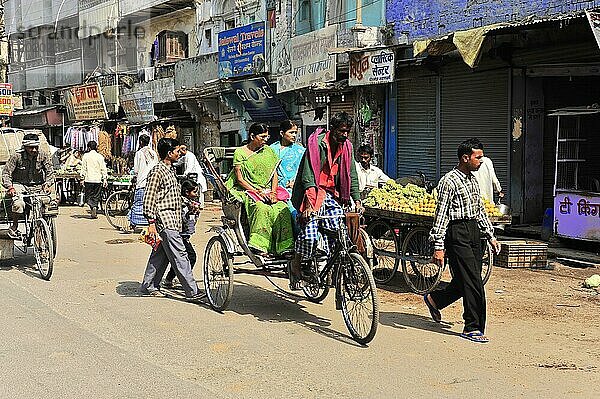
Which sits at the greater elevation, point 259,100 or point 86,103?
point 86,103

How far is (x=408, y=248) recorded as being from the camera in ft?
30.7

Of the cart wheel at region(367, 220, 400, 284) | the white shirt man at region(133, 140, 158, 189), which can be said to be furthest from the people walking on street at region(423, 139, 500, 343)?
the white shirt man at region(133, 140, 158, 189)

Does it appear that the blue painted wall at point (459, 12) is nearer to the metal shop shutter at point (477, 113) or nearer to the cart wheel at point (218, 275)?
the metal shop shutter at point (477, 113)

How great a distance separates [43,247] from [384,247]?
4.42 meters

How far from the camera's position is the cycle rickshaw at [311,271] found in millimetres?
6613

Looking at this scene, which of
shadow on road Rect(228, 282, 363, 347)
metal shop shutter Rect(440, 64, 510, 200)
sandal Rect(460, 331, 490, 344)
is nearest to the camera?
sandal Rect(460, 331, 490, 344)

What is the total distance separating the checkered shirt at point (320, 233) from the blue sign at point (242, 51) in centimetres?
1622

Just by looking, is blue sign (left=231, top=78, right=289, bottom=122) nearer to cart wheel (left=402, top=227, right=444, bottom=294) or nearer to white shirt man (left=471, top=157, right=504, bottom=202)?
white shirt man (left=471, top=157, right=504, bottom=202)

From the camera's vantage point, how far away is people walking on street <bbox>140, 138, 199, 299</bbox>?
850 centimetres

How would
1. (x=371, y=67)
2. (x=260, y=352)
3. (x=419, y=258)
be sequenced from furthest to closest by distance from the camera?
(x=371, y=67) < (x=419, y=258) < (x=260, y=352)

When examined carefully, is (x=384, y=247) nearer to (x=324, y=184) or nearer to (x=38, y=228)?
(x=324, y=184)

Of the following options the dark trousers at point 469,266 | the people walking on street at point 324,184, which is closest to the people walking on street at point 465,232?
the dark trousers at point 469,266

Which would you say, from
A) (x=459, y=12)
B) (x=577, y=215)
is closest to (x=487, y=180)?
(x=577, y=215)

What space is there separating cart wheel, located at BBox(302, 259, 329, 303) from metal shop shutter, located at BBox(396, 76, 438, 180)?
8.38 metres
